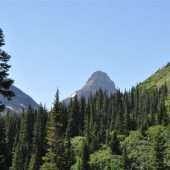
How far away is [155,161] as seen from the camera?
206ft

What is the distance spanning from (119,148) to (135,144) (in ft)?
19.9

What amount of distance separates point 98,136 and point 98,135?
2.61 ft

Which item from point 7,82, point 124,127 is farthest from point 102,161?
point 7,82

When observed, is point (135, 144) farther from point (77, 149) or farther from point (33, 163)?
point (33, 163)

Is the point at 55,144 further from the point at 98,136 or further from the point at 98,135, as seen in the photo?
the point at 98,135

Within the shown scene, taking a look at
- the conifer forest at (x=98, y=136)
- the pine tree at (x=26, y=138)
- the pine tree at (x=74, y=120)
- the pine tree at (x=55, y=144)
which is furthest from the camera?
the pine tree at (x=74, y=120)

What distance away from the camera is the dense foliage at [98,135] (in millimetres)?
127188

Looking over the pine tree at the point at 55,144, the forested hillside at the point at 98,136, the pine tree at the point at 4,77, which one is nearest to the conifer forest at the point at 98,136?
the forested hillside at the point at 98,136

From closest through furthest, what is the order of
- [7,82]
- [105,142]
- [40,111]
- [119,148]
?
[7,82] < [119,148] < [105,142] < [40,111]

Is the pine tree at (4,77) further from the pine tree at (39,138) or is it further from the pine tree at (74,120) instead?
the pine tree at (74,120)

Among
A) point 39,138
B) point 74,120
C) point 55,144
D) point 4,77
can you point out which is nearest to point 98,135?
point 39,138

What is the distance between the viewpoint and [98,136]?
154250mm

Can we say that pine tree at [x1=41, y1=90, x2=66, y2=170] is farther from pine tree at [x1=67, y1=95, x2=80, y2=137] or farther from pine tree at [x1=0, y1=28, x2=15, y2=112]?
pine tree at [x1=67, y1=95, x2=80, y2=137]

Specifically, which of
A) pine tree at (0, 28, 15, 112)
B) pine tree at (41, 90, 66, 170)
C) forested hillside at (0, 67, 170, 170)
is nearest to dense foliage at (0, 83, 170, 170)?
forested hillside at (0, 67, 170, 170)
